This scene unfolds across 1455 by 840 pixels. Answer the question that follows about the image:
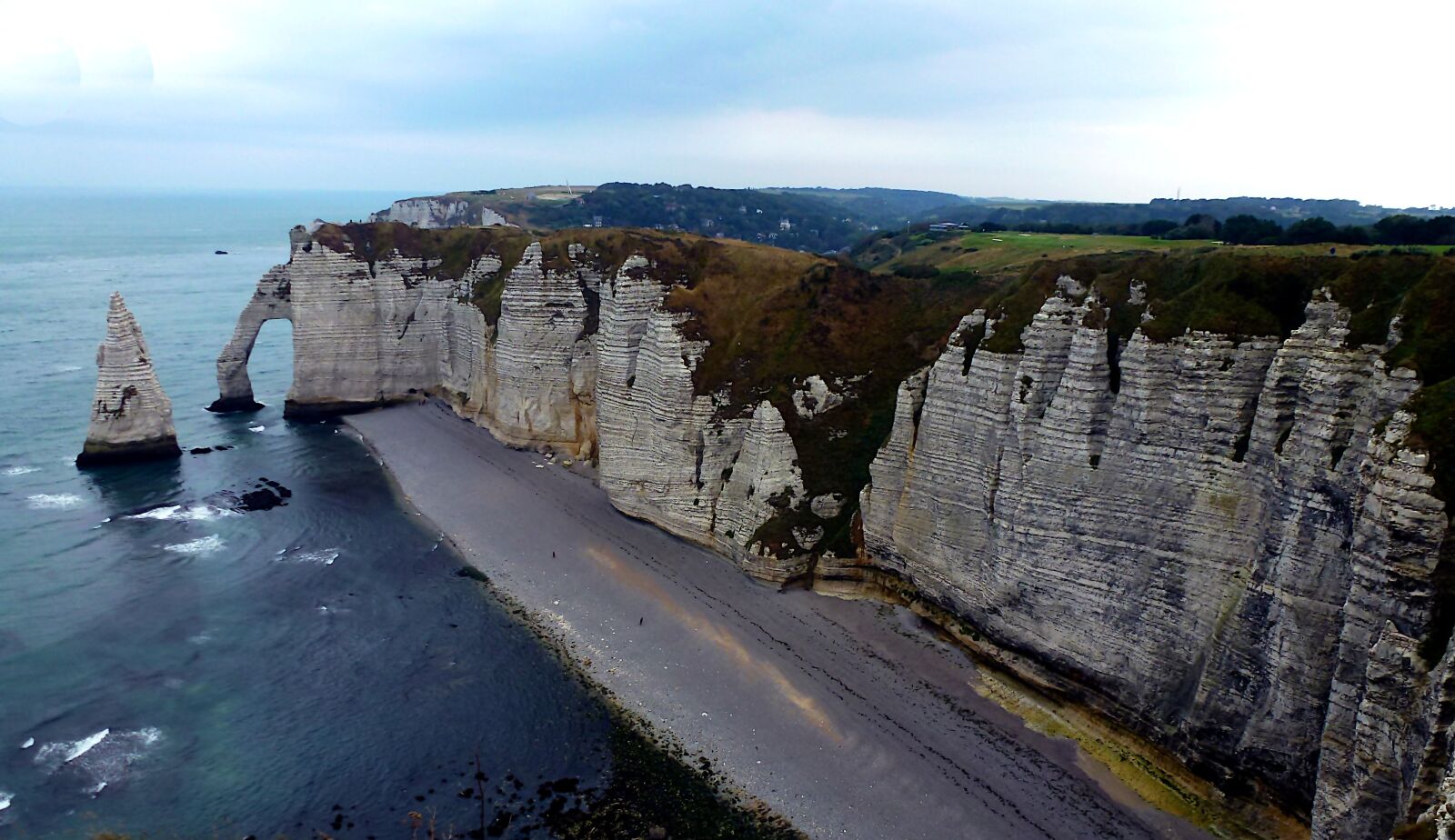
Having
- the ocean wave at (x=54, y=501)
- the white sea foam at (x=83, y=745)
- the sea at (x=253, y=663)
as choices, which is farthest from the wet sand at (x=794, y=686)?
the ocean wave at (x=54, y=501)

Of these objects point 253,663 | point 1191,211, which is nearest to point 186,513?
point 253,663

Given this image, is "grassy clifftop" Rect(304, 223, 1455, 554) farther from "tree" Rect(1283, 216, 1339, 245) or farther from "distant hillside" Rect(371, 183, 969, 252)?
"distant hillside" Rect(371, 183, 969, 252)

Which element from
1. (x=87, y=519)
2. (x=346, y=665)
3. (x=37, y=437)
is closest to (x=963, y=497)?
(x=346, y=665)

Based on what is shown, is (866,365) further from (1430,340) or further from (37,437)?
(37,437)

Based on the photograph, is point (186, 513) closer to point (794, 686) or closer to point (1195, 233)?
point (794, 686)

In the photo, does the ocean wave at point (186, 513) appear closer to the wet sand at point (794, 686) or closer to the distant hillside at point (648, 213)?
the wet sand at point (794, 686)

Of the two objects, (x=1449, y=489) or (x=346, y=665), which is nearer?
(x=1449, y=489)

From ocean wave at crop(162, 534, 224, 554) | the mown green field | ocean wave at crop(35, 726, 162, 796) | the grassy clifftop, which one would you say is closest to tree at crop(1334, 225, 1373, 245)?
the mown green field
